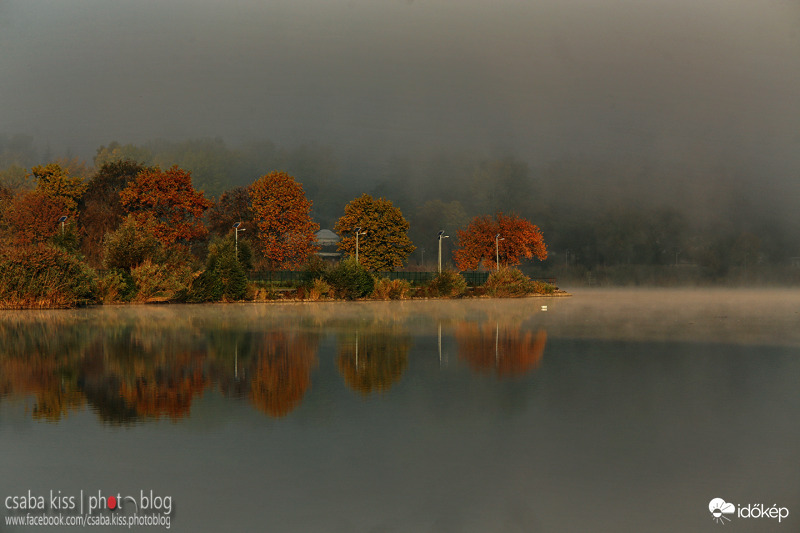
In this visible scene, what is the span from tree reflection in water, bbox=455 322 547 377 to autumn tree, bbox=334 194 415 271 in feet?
145

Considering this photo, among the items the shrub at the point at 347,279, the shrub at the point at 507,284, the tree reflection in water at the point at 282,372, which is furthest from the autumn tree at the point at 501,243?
the tree reflection in water at the point at 282,372

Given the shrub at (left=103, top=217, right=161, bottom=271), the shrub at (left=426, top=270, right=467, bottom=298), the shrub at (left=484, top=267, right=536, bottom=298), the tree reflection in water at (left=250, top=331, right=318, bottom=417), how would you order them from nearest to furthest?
the tree reflection in water at (left=250, top=331, right=318, bottom=417) < the shrub at (left=103, top=217, right=161, bottom=271) < the shrub at (left=426, top=270, right=467, bottom=298) < the shrub at (left=484, top=267, right=536, bottom=298)

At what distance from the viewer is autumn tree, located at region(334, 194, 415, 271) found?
73312mm

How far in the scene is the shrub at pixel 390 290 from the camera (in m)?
54.3

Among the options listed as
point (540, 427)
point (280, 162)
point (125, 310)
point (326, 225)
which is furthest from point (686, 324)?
point (280, 162)

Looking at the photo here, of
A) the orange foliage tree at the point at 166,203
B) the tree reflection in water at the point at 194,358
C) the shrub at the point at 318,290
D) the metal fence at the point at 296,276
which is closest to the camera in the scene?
the tree reflection in water at the point at 194,358

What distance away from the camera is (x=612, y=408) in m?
12.2

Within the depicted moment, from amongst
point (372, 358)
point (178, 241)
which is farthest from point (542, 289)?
point (372, 358)

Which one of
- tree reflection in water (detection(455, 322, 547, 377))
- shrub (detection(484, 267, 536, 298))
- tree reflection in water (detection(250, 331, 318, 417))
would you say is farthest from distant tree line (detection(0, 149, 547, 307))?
tree reflection in water (detection(455, 322, 547, 377))

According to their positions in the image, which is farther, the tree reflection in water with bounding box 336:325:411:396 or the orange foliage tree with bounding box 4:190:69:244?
the orange foliage tree with bounding box 4:190:69:244

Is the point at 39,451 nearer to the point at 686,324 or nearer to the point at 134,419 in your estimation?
the point at 134,419

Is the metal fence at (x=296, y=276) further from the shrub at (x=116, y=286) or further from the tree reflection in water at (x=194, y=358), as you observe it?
the tree reflection in water at (x=194, y=358)

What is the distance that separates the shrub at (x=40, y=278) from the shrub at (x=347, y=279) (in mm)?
16673

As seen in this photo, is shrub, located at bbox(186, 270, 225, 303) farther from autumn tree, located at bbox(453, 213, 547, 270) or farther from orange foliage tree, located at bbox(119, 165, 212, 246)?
autumn tree, located at bbox(453, 213, 547, 270)
